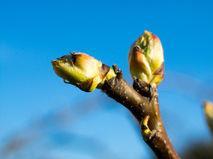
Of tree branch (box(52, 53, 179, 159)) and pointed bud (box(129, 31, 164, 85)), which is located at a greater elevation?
pointed bud (box(129, 31, 164, 85))

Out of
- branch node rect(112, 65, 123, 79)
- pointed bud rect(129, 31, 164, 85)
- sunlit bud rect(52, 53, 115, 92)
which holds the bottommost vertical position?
sunlit bud rect(52, 53, 115, 92)

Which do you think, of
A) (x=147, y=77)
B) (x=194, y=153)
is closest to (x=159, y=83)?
(x=147, y=77)

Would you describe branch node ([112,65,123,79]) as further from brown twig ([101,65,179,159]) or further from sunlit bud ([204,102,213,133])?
sunlit bud ([204,102,213,133])

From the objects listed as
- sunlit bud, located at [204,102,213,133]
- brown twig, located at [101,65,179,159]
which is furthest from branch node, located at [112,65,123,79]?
sunlit bud, located at [204,102,213,133]

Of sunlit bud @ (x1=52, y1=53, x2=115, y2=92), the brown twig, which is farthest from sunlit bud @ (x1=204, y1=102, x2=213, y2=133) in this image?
sunlit bud @ (x1=52, y1=53, x2=115, y2=92)

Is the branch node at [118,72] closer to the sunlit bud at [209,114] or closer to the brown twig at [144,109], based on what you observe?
the brown twig at [144,109]

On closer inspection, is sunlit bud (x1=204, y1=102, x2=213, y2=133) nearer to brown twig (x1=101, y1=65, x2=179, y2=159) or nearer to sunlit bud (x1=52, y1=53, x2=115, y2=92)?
brown twig (x1=101, y1=65, x2=179, y2=159)

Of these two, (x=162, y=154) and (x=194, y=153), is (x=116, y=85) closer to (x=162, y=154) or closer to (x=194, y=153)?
(x=162, y=154)
